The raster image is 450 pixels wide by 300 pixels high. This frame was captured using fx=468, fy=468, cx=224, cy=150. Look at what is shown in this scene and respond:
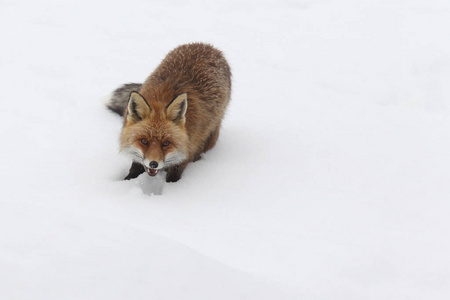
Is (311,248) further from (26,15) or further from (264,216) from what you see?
(26,15)

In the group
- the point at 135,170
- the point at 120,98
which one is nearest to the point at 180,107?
the point at 135,170

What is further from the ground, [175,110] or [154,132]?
[175,110]

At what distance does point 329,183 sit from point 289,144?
2.98ft

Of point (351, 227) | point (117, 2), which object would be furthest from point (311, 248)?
point (117, 2)

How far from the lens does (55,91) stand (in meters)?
5.79

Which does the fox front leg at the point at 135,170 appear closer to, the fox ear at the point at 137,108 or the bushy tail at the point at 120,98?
the fox ear at the point at 137,108

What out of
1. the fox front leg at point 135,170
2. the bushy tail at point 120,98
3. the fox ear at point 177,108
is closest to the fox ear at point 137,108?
the fox ear at point 177,108

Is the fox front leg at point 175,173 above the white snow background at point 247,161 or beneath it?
beneath

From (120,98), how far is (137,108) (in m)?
1.52

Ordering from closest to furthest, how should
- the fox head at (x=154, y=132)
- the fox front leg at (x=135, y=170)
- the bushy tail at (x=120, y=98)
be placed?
the fox head at (x=154, y=132), the fox front leg at (x=135, y=170), the bushy tail at (x=120, y=98)

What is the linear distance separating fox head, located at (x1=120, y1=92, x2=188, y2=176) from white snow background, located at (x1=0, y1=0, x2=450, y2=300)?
1.07 ft

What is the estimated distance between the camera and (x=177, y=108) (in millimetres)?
4117

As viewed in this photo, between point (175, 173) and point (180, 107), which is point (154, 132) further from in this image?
point (175, 173)

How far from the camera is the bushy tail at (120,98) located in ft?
17.9
